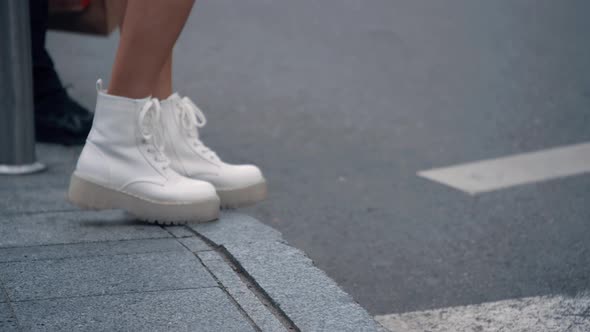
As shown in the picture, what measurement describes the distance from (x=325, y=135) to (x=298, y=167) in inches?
21.1

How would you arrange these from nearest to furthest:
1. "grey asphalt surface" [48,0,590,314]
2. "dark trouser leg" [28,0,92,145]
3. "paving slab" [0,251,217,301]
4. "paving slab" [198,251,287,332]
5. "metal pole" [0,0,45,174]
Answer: "paving slab" [198,251,287,332]
"paving slab" [0,251,217,301]
"grey asphalt surface" [48,0,590,314]
"metal pole" [0,0,45,174]
"dark trouser leg" [28,0,92,145]

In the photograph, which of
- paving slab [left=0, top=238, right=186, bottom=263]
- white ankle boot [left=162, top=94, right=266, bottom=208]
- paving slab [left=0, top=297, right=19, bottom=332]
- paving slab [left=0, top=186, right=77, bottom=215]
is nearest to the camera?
paving slab [left=0, top=297, right=19, bottom=332]

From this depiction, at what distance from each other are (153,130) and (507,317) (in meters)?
1.11

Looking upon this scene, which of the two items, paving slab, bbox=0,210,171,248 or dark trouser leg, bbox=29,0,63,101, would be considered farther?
dark trouser leg, bbox=29,0,63,101

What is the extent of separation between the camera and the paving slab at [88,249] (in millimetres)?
2455

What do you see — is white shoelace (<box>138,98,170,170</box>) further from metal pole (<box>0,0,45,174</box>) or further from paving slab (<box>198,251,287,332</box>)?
metal pole (<box>0,0,45,174</box>)

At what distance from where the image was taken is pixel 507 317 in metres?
2.69

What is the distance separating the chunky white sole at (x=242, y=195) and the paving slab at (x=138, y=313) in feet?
2.43

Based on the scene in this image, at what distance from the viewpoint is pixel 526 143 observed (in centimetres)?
466

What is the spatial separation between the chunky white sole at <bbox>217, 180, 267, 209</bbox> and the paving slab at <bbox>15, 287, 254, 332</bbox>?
74 centimetres

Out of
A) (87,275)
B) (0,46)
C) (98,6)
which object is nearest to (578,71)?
(98,6)

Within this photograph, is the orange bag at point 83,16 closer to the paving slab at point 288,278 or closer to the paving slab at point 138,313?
the paving slab at point 288,278

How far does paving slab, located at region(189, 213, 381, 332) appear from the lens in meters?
2.09

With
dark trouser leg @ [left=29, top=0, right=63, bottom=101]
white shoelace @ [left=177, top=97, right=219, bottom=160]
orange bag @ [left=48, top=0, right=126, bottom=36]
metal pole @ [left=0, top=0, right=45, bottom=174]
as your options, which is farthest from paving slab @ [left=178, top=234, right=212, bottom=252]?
dark trouser leg @ [left=29, top=0, right=63, bottom=101]
